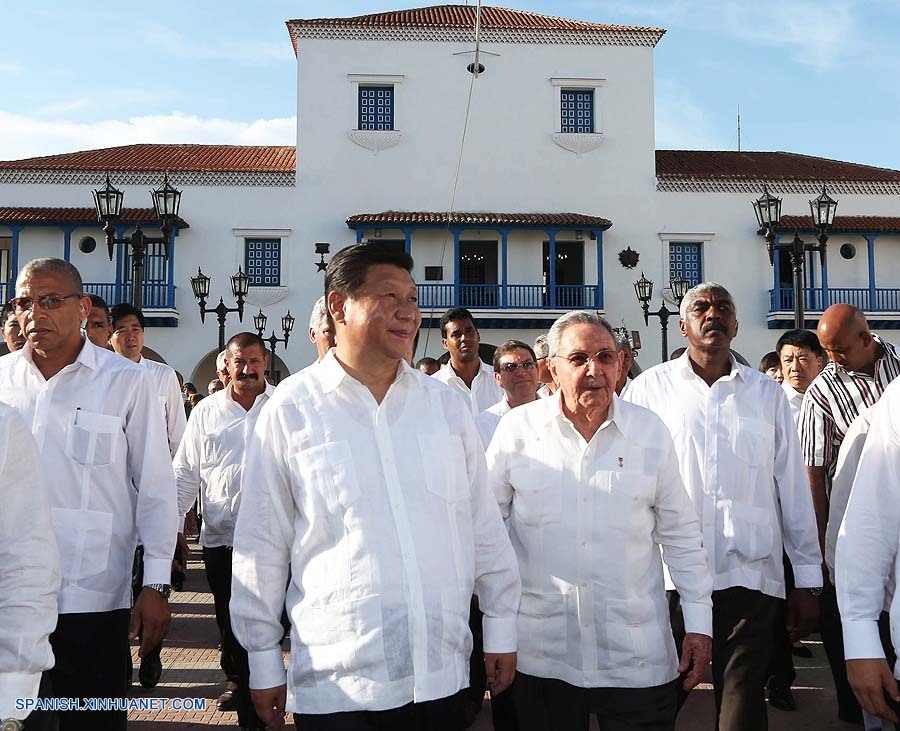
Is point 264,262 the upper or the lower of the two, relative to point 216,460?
upper

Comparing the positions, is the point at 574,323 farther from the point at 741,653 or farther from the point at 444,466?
the point at 741,653

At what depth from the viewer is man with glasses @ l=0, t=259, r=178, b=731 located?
3.22m

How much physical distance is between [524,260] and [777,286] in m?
7.88

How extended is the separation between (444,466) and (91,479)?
Answer: 1.51 meters

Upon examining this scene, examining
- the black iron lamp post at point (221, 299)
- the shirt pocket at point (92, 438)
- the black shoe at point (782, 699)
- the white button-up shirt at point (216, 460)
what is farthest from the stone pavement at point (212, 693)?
the black iron lamp post at point (221, 299)

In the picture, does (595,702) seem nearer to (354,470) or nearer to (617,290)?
(354,470)

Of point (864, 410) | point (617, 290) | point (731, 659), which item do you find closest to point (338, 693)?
point (731, 659)

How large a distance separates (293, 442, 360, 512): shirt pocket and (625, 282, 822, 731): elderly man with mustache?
1.90 m

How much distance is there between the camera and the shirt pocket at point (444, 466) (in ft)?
8.76

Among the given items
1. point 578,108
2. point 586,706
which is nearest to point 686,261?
point 578,108

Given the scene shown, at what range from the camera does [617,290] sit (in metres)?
26.5

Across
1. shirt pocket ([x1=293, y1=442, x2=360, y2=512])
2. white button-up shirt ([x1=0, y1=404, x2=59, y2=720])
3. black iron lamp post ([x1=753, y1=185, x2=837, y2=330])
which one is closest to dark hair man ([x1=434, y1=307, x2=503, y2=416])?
shirt pocket ([x1=293, y1=442, x2=360, y2=512])

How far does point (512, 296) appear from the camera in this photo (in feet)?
86.1

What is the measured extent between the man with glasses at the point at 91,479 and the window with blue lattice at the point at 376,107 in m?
24.3
